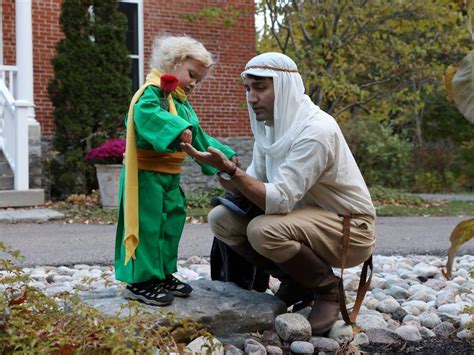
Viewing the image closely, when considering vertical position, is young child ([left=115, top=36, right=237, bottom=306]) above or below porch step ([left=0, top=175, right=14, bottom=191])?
above

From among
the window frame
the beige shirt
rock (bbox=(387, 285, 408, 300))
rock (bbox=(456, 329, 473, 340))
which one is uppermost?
the window frame

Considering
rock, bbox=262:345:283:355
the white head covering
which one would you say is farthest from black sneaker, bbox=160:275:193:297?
the white head covering

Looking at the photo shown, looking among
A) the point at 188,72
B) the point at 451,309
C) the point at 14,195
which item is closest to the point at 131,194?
the point at 188,72

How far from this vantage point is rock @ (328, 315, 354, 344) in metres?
3.59

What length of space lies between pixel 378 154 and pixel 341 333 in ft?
49.1

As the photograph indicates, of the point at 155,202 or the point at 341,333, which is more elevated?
the point at 155,202

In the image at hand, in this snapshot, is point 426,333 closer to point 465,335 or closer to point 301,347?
point 465,335

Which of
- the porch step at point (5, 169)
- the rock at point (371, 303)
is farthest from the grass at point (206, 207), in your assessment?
the rock at point (371, 303)

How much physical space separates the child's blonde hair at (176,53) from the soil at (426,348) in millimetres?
1560

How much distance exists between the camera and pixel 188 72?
360 centimetres

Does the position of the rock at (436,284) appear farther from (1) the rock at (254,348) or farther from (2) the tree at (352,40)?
(2) the tree at (352,40)

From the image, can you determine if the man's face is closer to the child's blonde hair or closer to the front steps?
the child's blonde hair

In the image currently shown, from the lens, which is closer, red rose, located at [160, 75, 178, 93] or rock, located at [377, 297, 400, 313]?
red rose, located at [160, 75, 178, 93]

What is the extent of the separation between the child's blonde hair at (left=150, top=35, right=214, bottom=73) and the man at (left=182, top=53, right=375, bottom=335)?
233mm
